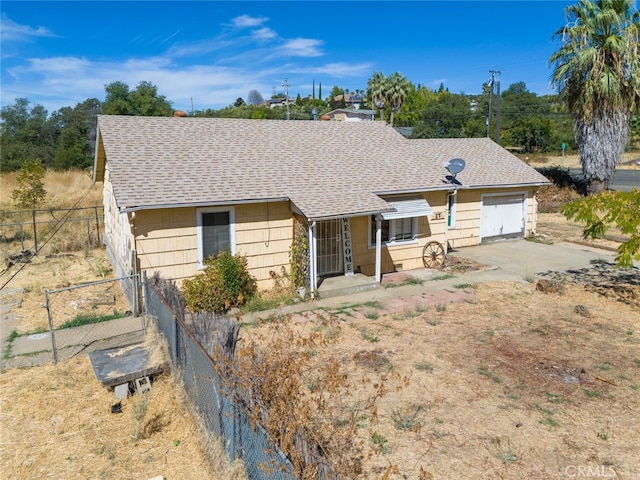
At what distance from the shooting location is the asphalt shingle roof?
1223 centimetres

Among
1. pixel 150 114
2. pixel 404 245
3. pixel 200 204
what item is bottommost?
pixel 404 245

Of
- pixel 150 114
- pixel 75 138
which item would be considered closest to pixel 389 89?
pixel 150 114

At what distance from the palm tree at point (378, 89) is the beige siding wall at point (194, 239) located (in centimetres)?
5025

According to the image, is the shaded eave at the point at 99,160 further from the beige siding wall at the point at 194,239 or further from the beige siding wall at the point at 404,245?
the beige siding wall at the point at 404,245

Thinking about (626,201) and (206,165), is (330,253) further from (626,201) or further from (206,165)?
(626,201)

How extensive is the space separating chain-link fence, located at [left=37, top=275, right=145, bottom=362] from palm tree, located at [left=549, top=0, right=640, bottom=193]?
2412cm

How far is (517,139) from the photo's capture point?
6341 cm

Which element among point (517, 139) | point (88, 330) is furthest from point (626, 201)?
point (517, 139)

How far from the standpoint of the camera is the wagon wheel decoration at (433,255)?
1634cm

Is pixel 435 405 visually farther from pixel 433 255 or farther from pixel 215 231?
pixel 433 255

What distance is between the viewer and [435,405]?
297 inches

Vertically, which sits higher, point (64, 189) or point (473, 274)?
point (64, 189)

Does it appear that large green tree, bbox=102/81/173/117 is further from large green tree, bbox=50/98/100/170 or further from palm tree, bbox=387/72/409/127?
palm tree, bbox=387/72/409/127

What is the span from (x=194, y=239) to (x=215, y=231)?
594 mm
